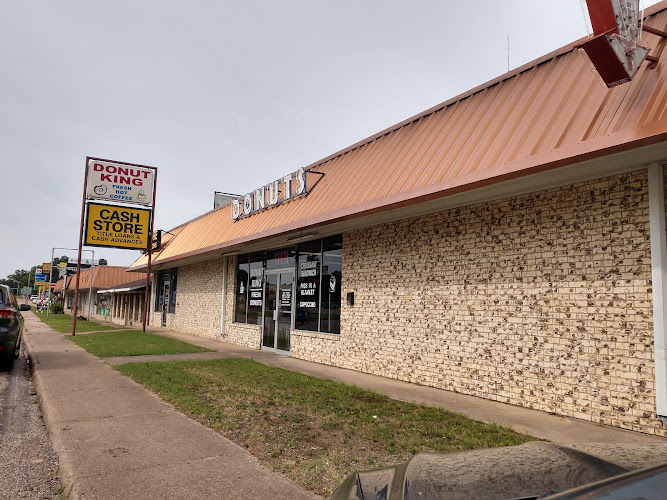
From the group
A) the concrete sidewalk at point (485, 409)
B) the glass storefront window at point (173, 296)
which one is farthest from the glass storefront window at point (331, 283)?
the glass storefront window at point (173, 296)

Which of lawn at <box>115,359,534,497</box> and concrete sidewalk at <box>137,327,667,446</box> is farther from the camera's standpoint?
concrete sidewalk at <box>137,327,667,446</box>

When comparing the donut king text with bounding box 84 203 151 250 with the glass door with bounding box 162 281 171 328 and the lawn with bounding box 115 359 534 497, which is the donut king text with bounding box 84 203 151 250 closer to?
the glass door with bounding box 162 281 171 328

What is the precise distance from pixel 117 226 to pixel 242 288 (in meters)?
6.77

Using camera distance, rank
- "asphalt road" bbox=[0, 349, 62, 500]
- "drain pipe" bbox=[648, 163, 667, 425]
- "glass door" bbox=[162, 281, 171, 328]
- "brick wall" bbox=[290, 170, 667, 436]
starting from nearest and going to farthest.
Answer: "asphalt road" bbox=[0, 349, 62, 500]
"drain pipe" bbox=[648, 163, 667, 425]
"brick wall" bbox=[290, 170, 667, 436]
"glass door" bbox=[162, 281, 171, 328]

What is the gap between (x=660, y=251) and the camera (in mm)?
6000

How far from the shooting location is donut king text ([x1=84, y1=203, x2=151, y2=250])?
19.9 metres

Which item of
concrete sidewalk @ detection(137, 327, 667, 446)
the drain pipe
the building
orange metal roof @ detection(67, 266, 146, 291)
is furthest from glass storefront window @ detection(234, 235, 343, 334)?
orange metal roof @ detection(67, 266, 146, 291)

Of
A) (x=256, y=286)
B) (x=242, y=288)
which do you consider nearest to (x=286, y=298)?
(x=256, y=286)

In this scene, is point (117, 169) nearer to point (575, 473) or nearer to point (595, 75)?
point (595, 75)

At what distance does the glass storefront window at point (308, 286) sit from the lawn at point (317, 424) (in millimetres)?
3507

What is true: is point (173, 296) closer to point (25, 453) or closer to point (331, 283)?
point (331, 283)

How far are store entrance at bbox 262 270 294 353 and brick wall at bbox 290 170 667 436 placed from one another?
156 inches

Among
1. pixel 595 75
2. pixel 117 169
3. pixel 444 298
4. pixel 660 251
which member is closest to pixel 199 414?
pixel 444 298

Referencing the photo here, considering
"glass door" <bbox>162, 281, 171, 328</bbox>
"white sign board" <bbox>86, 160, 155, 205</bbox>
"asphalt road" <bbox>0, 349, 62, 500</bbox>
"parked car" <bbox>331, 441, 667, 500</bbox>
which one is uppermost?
"white sign board" <bbox>86, 160, 155, 205</bbox>
